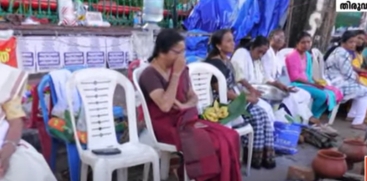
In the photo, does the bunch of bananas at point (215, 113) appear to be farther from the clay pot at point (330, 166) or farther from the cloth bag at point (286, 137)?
the cloth bag at point (286, 137)

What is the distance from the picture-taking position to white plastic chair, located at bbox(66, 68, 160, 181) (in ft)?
→ 9.84

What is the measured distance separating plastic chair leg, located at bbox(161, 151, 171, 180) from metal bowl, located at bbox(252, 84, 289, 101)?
1652mm

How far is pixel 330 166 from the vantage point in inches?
147

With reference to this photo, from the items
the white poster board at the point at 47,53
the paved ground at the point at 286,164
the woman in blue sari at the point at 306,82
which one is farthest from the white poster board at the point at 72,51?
the woman in blue sari at the point at 306,82

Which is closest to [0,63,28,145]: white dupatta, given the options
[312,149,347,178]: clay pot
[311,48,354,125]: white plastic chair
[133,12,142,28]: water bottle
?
[312,149,347,178]: clay pot

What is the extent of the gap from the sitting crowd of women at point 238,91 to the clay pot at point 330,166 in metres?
0.59

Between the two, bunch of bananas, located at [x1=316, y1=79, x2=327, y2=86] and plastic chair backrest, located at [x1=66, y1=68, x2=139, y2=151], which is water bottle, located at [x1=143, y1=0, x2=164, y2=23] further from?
plastic chair backrest, located at [x1=66, y1=68, x2=139, y2=151]

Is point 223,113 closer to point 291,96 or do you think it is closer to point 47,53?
point 291,96

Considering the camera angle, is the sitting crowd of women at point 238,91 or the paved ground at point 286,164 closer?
the sitting crowd of women at point 238,91

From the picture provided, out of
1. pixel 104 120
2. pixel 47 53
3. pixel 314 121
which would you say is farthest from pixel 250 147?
pixel 47 53

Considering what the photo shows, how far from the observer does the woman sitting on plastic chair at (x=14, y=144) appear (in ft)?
7.48

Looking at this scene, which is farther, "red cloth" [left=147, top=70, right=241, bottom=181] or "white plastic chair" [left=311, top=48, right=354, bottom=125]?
"white plastic chair" [left=311, top=48, right=354, bottom=125]

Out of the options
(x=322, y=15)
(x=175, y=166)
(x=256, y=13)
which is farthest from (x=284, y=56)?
(x=175, y=166)

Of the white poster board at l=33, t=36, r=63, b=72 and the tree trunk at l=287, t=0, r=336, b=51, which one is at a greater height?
the tree trunk at l=287, t=0, r=336, b=51
